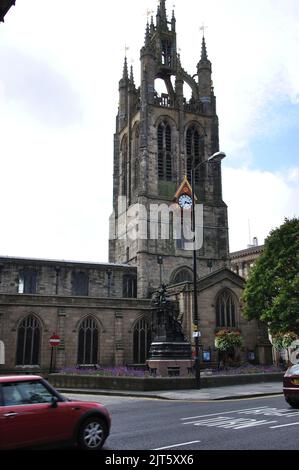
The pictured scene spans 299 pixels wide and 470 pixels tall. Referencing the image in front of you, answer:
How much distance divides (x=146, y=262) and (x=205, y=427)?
127 feet

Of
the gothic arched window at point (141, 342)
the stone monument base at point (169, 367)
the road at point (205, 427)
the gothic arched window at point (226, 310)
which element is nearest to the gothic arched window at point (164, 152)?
the gothic arched window at point (226, 310)

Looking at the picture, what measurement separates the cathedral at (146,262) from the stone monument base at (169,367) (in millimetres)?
7769

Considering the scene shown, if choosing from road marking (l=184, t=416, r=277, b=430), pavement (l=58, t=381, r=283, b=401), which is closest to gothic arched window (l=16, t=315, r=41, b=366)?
pavement (l=58, t=381, r=283, b=401)

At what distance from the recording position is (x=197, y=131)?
59969mm

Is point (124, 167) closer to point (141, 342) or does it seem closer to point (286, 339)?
point (141, 342)

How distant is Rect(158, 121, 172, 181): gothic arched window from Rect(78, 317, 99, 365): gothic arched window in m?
22.1

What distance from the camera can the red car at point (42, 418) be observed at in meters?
7.46

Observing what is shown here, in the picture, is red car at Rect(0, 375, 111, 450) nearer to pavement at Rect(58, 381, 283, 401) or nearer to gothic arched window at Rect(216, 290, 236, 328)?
pavement at Rect(58, 381, 283, 401)

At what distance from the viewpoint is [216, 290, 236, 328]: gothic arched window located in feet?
133

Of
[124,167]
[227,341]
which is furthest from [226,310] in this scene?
[124,167]

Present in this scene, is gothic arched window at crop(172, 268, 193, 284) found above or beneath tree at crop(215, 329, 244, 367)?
above
